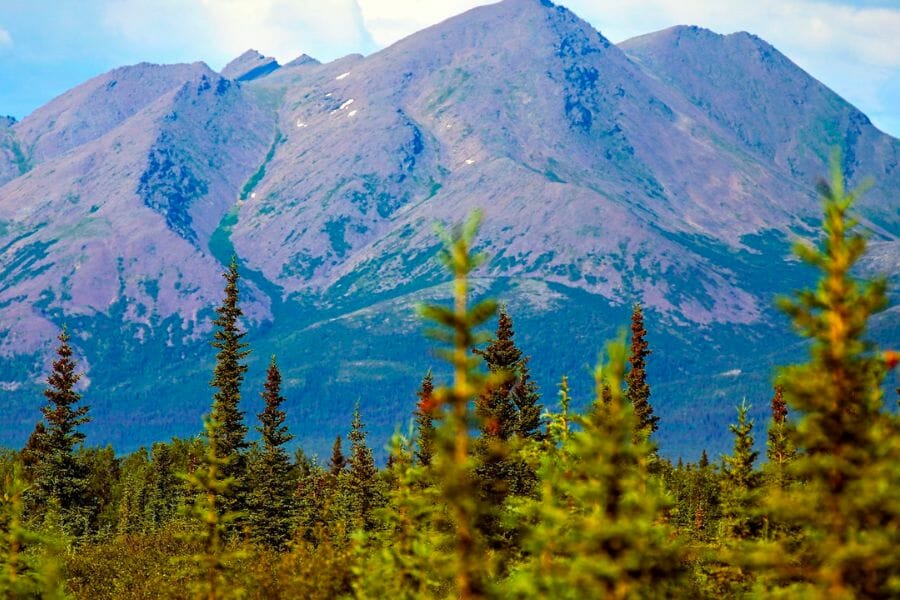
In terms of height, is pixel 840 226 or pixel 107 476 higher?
pixel 107 476

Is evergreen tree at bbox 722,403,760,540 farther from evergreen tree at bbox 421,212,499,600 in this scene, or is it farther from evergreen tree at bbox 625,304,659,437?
evergreen tree at bbox 421,212,499,600

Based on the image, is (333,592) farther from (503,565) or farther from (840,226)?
(840,226)

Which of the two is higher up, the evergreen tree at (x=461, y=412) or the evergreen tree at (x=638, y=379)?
the evergreen tree at (x=638, y=379)

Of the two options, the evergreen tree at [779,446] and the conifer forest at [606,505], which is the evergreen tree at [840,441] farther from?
the evergreen tree at [779,446]

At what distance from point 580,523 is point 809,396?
5.87 meters

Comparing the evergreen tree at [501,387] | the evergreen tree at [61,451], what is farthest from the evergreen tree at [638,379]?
the evergreen tree at [61,451]

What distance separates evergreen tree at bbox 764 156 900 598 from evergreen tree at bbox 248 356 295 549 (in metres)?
59.6

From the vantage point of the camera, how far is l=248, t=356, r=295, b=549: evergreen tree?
80375 millimetres

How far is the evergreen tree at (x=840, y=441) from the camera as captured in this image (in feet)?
67.7

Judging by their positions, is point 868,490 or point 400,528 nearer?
point 868,490

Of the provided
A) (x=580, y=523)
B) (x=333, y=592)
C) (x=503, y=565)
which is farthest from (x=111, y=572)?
(x=580, y=523)

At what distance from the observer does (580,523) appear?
973 inches

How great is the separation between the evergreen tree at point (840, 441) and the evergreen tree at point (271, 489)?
2348 inches

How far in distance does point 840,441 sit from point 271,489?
211ft
